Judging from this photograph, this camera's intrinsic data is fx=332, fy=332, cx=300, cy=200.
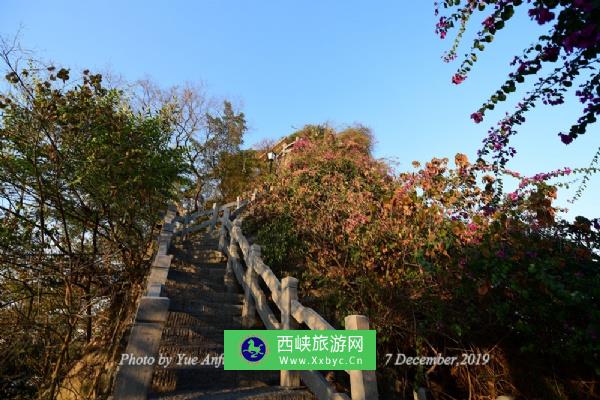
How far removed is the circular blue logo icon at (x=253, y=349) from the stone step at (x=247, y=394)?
343 millimetres

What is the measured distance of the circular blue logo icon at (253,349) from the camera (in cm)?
373

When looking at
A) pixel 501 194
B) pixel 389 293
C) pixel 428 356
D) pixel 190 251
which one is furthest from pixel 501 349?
pixel 190 251

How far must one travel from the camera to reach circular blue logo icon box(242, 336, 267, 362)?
3.73 m

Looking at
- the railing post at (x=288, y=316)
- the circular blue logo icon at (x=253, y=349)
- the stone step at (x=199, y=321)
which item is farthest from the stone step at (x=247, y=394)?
the stone step at (x=199, y=321)

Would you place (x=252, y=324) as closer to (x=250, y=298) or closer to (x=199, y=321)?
(x=250, y=298)

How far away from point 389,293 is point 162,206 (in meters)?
7.81

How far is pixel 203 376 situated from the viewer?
3.96 metres

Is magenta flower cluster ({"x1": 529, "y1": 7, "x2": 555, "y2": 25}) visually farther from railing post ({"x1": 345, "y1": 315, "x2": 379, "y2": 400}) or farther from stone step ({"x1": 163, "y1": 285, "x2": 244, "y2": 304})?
stone step ({"x1": 163, "y1": 285, "x2": 244, "y2": 304})

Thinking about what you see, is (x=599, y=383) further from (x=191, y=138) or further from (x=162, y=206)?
(x=191, y=138)

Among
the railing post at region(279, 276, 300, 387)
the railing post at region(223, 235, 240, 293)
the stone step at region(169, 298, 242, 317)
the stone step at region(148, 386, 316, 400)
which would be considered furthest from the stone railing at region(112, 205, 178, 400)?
the railing post at region(223, 235, 240, 293)

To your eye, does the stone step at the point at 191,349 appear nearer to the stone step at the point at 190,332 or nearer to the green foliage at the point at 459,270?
the stone step at the point at 190,332

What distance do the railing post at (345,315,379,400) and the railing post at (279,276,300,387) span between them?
41.8 inches

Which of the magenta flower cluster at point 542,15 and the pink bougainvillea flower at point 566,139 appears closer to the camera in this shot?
the magenta flower cluster at point 542,15

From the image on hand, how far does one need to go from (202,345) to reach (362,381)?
242 centimetres
